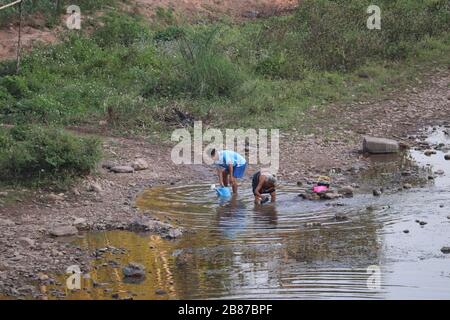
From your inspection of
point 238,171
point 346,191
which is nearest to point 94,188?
point 238,171

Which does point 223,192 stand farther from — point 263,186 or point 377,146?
point 377,146

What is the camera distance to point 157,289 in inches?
347

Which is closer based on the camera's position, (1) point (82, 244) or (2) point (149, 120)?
(1) point (82, 244)

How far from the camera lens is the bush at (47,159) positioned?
11961 mm

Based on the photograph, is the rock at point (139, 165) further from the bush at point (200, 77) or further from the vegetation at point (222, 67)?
the bush at point (200, 77)

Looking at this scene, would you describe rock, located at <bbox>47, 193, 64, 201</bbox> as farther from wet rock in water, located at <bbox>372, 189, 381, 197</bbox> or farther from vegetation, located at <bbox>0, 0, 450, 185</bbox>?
wet rock in water, located at <bbox>372, 189, 381, 197</bbox>

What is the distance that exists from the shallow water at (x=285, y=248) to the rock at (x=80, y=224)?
0.79 feet

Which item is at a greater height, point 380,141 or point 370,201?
point 380,141

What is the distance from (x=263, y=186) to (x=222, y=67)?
4959 millimetres

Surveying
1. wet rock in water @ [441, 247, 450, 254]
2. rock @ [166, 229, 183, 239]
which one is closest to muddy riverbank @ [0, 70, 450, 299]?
rock @ [166, 229, 183, 239]

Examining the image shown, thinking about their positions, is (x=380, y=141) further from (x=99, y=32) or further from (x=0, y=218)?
(x=99, y=32)

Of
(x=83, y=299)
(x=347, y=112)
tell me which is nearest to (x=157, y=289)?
(x=83, y=299)
